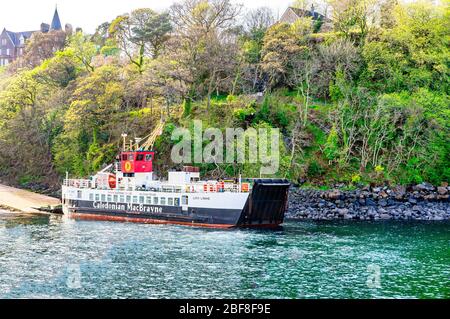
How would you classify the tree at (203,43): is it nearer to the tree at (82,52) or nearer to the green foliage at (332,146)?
the green foliage at (332,146)

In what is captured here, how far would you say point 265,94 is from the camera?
87.8 metres

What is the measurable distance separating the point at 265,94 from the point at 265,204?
32534mm

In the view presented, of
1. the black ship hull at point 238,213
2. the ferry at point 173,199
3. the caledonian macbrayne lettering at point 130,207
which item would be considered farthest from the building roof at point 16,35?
the black ship hull at point 238,213

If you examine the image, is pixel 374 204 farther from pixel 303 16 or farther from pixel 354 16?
pixel 303 16

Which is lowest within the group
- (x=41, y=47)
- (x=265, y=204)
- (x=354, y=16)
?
(x=265, y=204)

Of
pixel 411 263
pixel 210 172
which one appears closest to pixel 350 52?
pixel 210 172

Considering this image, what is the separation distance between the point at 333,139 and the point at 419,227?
856 inches

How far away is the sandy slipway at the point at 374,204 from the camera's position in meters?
67.9

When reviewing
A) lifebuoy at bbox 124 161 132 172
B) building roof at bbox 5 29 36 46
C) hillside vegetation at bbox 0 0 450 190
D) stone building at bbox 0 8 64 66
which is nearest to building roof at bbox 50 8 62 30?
stone building at bbox 0 8 64 66

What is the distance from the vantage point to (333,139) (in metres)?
79.3
